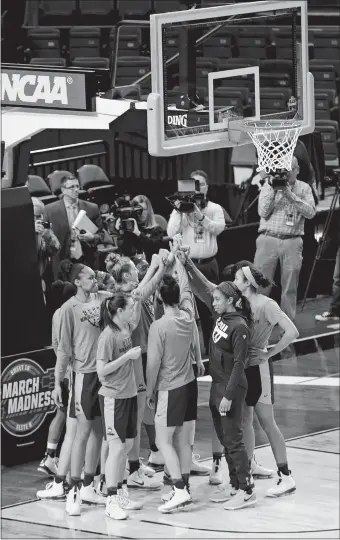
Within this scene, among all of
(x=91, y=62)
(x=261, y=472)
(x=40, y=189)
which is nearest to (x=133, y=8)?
(x=91, y=62)

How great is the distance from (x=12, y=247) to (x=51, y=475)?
1.88 meters

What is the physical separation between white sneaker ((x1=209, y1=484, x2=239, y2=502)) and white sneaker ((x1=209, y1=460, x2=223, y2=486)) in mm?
115

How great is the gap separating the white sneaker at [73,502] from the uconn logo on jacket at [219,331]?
59.2 inches

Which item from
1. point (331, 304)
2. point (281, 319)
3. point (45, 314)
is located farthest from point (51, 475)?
point (331, 304)

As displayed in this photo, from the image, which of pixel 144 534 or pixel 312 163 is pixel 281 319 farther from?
pixel 312 163

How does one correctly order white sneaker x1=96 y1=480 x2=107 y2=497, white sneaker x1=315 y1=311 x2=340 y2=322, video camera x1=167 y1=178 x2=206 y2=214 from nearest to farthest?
white sneaker x1=96 y1=480 x2=107 y2=497 → video camera x1=167 y1=178 x2=206 y2=214 → white sneaker x1=315 y1=311 x2=340 y2=322

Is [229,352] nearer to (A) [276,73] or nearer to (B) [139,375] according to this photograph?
(B) [139,375]

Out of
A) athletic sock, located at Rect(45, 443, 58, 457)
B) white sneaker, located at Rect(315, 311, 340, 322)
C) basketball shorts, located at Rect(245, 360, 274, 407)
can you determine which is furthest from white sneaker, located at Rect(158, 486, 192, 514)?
white sneaker, located at Rect(315, 311, 340, 322)

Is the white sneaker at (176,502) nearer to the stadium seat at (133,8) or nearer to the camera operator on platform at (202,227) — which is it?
the camera operator on platform at (202,227)

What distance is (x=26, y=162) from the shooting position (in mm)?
11188

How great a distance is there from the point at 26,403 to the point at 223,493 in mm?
1884

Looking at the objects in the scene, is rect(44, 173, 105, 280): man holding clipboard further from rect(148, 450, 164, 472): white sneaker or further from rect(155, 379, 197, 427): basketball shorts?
rect(155, 379, 197, 427): basketball shorts

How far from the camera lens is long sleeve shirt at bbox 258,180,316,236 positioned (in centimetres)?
1262

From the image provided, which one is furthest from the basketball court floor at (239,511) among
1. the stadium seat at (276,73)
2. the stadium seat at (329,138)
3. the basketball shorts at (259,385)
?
the stadium seat at (276,73)
